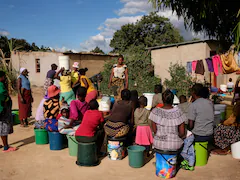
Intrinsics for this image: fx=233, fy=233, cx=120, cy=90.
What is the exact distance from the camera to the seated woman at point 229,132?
4633 mm

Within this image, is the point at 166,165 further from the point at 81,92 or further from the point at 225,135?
the point at 81,92

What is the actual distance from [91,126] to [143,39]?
27.5m

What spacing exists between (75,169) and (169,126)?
1.84 meters

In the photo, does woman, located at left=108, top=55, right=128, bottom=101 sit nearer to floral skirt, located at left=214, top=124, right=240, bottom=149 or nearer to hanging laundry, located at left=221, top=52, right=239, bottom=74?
floral skirt, located at left=214, top=124, right=240, bottom=149

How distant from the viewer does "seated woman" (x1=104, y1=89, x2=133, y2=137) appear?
4.36 metres

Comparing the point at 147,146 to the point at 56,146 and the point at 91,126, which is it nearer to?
the point at 91,126

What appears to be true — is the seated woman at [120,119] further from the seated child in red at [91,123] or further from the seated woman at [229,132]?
the seated woman at [229,132]

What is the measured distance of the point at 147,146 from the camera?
457cm

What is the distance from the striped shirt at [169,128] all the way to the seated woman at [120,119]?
872 mm

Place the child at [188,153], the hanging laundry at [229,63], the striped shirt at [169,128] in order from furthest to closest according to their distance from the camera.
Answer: the hanging laundry at [229,63] < the child at [188,153] < the striped shirt at [169,128]

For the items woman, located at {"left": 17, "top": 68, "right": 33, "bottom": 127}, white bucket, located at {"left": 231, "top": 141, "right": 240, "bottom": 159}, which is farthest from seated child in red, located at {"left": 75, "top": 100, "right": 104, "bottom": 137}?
woman, located at {"left": 17, "top": 68, "right": 33, "bottom": 127}

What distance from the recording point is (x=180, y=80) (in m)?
11.4

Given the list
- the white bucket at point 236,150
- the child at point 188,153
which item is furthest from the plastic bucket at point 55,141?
the white bucket at point 236,150

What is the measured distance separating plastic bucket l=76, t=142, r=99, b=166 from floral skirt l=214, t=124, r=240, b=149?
251 cm
